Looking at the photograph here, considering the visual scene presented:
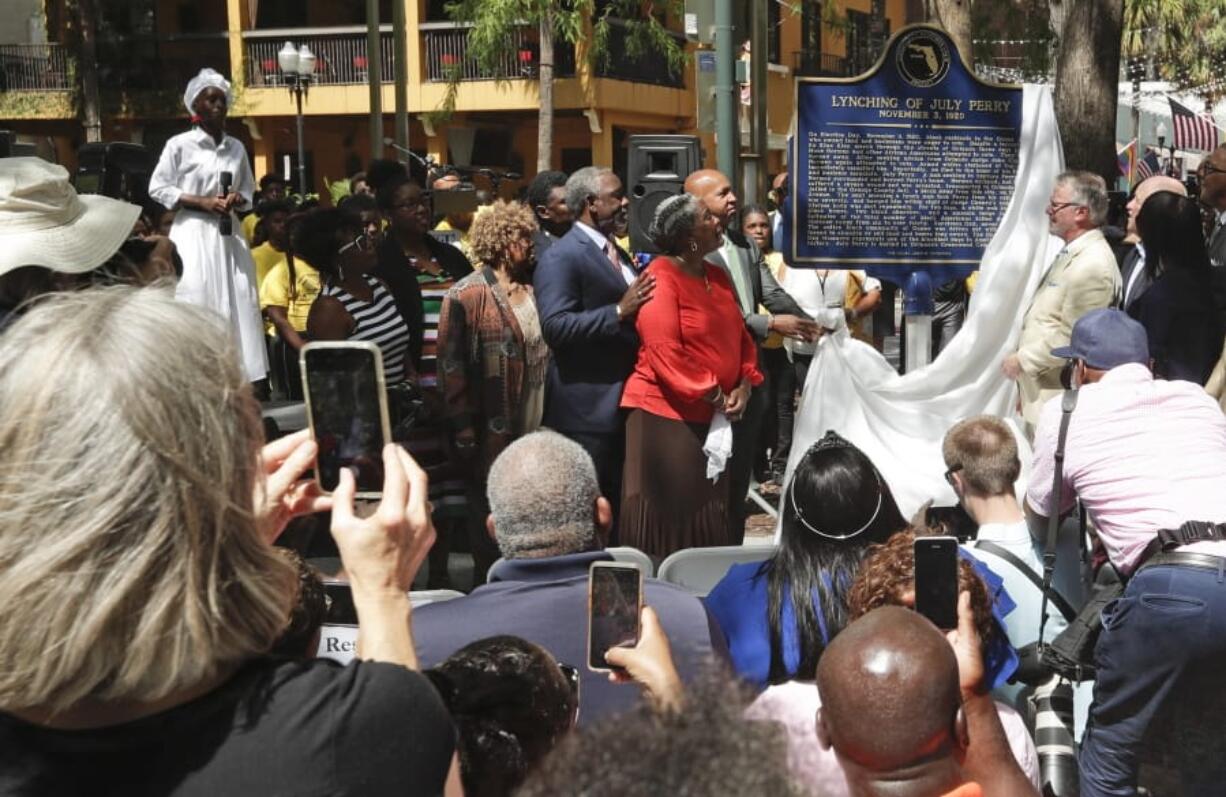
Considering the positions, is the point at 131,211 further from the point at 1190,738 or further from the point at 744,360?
the point at 1190,738

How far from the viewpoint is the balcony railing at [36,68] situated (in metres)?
35.5

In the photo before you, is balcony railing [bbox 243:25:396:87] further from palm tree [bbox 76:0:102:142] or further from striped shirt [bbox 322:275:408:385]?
striped shirt [bbox 322:275:408:385]

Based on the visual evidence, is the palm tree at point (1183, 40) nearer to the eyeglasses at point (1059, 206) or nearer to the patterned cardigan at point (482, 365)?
the eyeglasses at point (1059, 206)

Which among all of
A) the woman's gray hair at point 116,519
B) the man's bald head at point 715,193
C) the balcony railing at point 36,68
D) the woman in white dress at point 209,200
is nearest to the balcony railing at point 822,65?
the balcony railing at point 36,68

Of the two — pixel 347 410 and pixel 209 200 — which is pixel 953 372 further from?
pixel 347 410

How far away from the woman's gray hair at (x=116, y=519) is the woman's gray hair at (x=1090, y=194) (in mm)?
5966

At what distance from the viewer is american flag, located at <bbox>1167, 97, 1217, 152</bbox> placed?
2406 cm

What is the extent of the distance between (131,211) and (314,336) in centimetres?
177

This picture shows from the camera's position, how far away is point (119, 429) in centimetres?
172

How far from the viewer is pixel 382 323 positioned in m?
6.42

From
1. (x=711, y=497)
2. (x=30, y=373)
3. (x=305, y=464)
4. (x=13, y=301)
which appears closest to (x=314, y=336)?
(x=711, y=497)

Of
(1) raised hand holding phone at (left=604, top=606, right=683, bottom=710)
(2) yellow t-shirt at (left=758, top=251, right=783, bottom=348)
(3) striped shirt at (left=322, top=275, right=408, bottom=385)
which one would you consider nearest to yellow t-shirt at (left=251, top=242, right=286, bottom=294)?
(2) yellow t-shirt at (left=758, top=251, right=783, bottom=348)

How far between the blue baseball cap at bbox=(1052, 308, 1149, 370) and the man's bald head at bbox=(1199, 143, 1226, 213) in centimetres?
351

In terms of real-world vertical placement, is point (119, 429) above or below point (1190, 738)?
above
